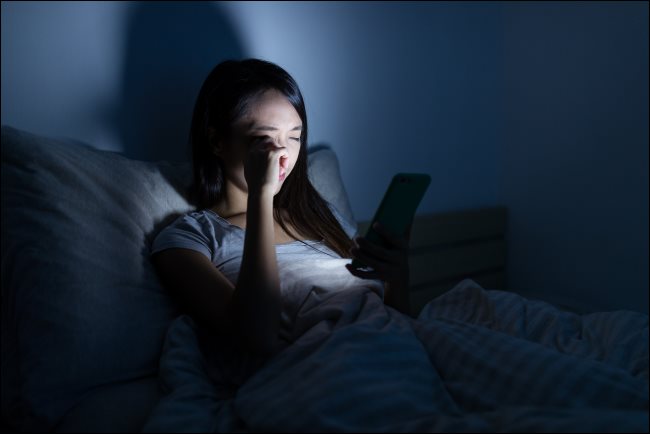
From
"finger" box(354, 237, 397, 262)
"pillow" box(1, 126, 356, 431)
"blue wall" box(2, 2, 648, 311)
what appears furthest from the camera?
"blue wall" box(2, 2, 648, 311)

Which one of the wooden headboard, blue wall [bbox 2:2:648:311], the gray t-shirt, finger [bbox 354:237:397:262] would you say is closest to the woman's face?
the gray t-shirt

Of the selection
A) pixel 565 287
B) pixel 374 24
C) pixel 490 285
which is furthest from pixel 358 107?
pixel 565 287

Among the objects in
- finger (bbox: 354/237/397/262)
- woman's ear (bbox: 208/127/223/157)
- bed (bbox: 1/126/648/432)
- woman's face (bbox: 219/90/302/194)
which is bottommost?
bed (bbox: 1/126/648/432)

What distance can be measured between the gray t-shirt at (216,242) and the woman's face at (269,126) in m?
0.12

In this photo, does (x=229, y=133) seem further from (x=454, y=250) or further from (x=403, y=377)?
(x=454, y=250)

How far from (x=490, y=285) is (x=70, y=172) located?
155 cm

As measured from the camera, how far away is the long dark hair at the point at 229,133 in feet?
3.49

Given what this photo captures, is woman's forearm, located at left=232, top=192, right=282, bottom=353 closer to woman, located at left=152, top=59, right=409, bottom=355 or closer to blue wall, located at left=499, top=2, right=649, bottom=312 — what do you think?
woman, located at left=152, top=59, right=409, bottom=355

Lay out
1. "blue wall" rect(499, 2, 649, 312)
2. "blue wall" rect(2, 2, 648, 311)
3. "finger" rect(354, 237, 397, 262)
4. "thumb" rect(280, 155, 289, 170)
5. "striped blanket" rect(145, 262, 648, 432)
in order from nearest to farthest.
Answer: "striped blanket" rect(145, 262, 648, 432), "finger" rect(354, 237, 397, 262), "thumb" rect(280, 155, 289, 170), "blue wall" rect(2, 2, 648, 311), "blue wall" rect(499, 2, 649, 312)

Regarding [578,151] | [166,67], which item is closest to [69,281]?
[166,67]

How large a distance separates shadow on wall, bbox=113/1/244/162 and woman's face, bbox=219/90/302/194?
298mm

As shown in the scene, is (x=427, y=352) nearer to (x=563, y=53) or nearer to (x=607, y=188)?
(x=607, y=188)

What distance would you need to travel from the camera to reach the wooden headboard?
1.70 m

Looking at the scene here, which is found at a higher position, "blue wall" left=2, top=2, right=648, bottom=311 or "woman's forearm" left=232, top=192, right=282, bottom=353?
"blue wall" left=2, top=2, right=648, bottom=311
